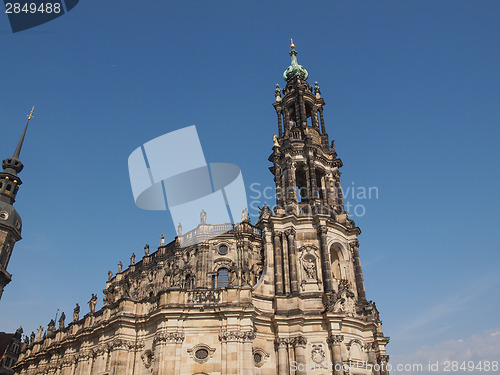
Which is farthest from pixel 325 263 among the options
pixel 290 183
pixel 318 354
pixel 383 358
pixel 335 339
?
pixel 383 358

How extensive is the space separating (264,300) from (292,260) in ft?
11.7

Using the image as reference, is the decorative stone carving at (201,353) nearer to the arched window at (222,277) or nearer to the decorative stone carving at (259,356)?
the decorative stone carving at (259,356)

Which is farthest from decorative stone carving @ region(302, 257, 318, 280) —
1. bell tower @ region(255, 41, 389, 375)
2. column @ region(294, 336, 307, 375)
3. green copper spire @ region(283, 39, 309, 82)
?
green copper spire @ region(283, 39, 309, 82)

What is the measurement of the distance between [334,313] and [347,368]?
343 cm

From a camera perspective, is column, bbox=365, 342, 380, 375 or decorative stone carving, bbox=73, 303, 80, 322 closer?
column, bbox=365, 342, 380, 375

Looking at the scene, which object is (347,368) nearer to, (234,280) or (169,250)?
(234,280)

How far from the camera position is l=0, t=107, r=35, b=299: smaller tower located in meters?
55.2

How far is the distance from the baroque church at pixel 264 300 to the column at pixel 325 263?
0.08 m

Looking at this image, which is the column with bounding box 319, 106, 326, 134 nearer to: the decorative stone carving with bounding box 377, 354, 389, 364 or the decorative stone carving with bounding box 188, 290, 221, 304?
the decorative stone carving with bounding box 188, 290, 221, 304

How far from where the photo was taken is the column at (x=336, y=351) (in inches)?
1006

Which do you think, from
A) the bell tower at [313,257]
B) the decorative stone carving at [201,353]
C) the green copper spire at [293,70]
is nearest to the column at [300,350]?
the bell tower at [313,257]

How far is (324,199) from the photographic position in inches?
1382

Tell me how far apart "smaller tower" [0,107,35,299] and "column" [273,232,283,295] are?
140 feet

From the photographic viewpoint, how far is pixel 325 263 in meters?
29.3
